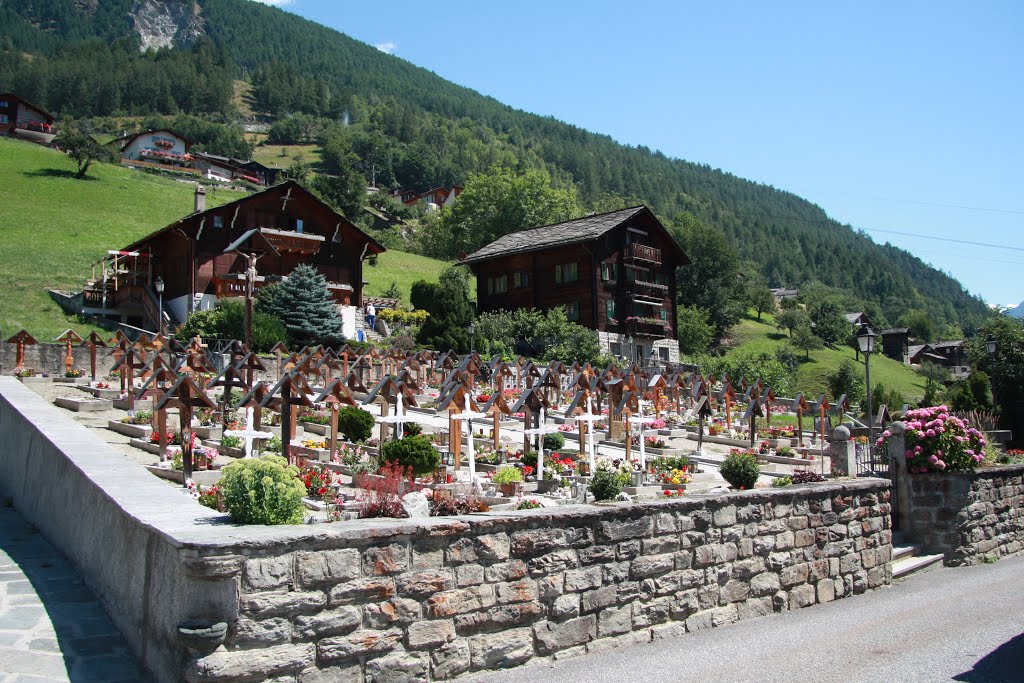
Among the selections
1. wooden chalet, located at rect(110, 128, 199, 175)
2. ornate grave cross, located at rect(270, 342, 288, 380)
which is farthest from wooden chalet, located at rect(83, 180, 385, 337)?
wooden chalet, located at rect(110, 128, 199, 175)

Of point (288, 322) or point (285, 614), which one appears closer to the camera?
point (285, 614)

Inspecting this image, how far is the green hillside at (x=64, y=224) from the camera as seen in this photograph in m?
37.8

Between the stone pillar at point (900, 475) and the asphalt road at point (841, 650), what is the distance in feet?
11.2

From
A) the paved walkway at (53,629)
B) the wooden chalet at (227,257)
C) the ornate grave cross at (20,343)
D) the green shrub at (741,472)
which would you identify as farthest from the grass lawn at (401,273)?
the paved walkway at (53,629)

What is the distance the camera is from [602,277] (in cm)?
4825

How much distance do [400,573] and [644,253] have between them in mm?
45581

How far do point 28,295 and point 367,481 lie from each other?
33622 mm

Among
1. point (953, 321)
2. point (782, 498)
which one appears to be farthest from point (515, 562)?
point (953, 321)

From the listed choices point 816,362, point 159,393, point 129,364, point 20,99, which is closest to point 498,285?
point 129,364

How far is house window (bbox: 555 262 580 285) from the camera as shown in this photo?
160 ft

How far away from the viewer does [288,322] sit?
3594 cm

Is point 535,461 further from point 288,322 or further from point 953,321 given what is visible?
point 953,321

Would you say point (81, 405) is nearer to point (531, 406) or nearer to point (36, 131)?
point (531, 406)

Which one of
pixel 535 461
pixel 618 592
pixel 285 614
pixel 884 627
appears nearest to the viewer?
pixel 285 614
